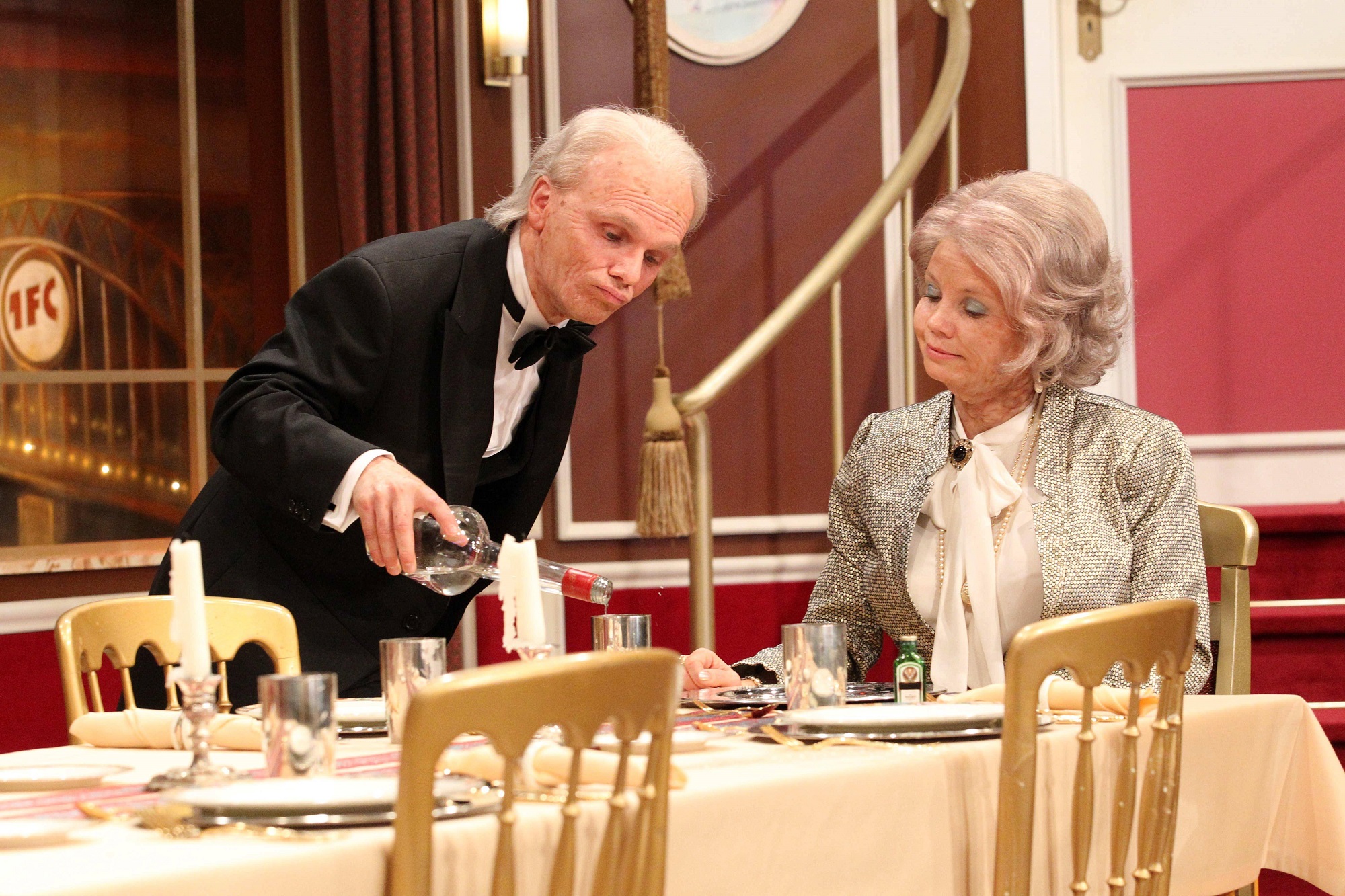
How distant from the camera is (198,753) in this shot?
3.92 feet

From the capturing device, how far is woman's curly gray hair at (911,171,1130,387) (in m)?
2.08

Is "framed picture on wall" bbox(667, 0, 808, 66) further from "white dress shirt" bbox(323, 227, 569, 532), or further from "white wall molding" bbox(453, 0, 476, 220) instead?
"white dress shirt" bbox(323, 227, 569, 532)

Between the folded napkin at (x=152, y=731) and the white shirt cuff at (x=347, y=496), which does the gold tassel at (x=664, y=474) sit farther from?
the folded napkin at (x=152, y=731)

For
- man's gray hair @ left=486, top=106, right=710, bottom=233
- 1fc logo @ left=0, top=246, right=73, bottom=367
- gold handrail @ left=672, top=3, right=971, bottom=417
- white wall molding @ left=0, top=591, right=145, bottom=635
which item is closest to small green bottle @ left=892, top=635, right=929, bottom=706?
man's gray hair @ left=486, top=106, right=710, bottom=233

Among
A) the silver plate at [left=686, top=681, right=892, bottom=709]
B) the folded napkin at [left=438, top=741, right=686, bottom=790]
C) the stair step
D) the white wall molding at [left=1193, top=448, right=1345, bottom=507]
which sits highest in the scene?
the white wall molding at [left=1193, top=448, right=1345, bottom=507]

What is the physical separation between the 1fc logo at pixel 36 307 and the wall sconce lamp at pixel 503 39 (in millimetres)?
1146

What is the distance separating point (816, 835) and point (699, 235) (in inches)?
111

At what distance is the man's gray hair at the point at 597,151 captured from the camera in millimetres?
2074

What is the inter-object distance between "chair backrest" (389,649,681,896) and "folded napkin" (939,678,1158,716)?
546 mm

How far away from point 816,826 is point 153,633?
978 mm

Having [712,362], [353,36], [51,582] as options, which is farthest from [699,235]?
[51,582]

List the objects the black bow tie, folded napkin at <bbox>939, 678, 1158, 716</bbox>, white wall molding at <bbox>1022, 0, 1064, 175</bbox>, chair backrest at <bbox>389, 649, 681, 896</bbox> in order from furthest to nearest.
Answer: white wall molding at <bbox>1022, 0, 1064, 175</bbox>
the black bow tie
folded napkin at <bbox>939, 678, 1158, 716</bbox>
chair backrest at <bbox>389, 649, 681, 896</bbox>

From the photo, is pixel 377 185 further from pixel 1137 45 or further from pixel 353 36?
pixel 1137 45

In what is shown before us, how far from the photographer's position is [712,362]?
3.91m
